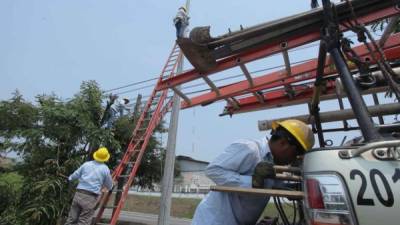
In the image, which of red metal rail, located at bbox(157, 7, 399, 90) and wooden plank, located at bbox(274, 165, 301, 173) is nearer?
wooden plank, located at bbox(274, 165, 301, 173)

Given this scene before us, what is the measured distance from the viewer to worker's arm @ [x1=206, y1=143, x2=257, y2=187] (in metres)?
2.32

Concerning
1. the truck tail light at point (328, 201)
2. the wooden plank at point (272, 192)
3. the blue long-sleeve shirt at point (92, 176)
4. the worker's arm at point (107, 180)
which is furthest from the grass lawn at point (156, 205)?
the truck tail light at point (328, 201)

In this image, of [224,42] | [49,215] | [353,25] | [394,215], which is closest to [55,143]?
[49,215]

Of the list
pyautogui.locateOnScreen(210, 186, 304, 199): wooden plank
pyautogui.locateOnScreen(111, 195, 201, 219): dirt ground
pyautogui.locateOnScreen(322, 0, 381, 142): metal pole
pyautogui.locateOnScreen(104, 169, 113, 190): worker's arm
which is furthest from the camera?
pyautogui.locateOnScreen(111, 195, 201, 219): dirt ground

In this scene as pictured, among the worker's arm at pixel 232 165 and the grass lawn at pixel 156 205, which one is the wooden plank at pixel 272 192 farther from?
the grass lawn at pixel 156 205

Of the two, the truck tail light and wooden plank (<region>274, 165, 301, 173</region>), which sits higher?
wooden plank (<region>274, 165, 301, 173</region>)

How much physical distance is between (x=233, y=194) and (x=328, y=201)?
0.95 m

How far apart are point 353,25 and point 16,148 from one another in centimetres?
1003

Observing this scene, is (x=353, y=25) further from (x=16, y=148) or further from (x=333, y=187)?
(x=16, y=148)

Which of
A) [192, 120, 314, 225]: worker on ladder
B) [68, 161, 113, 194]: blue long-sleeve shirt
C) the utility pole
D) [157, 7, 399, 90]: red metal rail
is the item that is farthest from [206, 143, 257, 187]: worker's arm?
the utility pole

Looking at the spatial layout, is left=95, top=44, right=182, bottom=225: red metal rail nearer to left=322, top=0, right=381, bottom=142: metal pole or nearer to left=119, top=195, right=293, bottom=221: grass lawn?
left=322, top=0, right=381, bottom=142: metal pole

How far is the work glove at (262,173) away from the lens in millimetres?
2252

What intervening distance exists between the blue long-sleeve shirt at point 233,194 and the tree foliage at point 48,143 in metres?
7.40

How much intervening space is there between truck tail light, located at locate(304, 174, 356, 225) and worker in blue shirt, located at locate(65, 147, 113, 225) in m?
6.14
